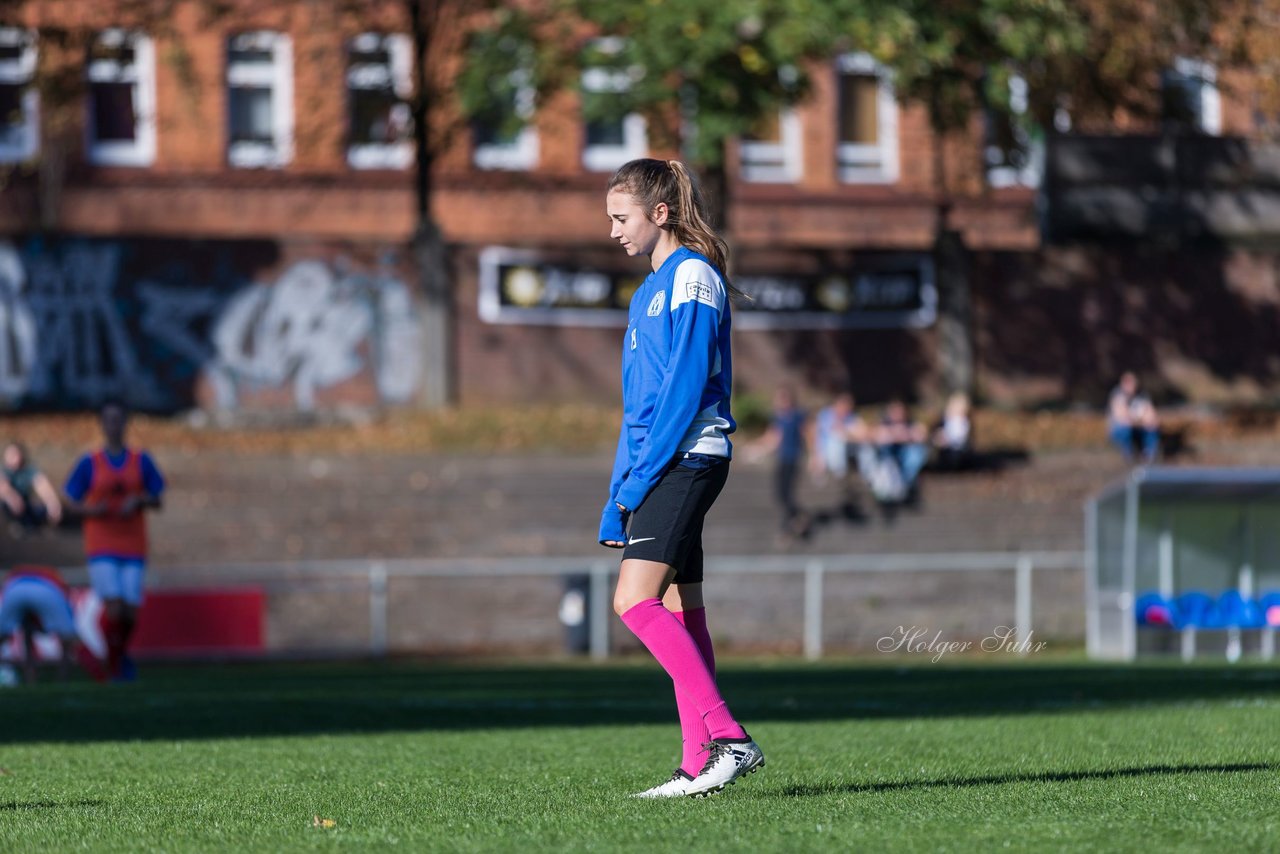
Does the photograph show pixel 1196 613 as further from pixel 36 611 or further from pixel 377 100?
pixel 377 100

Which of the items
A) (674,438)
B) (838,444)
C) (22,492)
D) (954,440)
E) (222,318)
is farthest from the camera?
(222,318)

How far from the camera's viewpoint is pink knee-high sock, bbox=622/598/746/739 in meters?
6.47

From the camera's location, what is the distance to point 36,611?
17672 millimetres

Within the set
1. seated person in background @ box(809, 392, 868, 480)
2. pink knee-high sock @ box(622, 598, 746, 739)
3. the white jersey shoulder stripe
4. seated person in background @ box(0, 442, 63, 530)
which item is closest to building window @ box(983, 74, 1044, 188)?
seated person in background @ box(809, 392, 868, 480)

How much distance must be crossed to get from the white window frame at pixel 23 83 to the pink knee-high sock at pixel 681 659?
74.5 ft

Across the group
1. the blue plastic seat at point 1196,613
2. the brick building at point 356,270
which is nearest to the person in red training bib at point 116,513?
the blue plastic seat at point 1196,613

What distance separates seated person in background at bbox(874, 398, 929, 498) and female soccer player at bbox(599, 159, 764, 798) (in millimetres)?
20212

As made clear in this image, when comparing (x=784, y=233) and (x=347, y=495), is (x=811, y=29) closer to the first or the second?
(x=347, y=495)

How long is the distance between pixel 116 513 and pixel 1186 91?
63.1 feet

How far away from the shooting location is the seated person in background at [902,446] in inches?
1053

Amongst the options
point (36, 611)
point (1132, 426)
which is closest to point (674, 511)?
point (36, 611)

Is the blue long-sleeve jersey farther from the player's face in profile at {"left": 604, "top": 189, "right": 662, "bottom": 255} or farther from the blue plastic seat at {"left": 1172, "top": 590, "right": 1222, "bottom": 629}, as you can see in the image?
the blue plastic seat at {"left": 1172, "top": 590, "right": 1222, "bottom": 629}

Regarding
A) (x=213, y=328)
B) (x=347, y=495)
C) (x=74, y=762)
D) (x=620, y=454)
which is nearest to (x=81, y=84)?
(x=213, y=328)

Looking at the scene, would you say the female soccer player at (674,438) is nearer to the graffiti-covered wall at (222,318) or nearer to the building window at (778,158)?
the graffiti-covered wall at (222,318)
